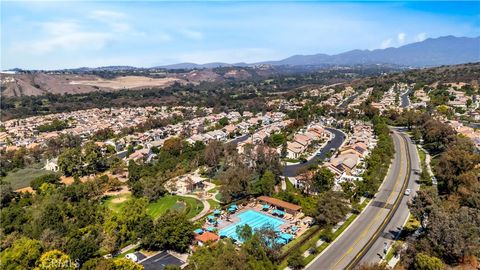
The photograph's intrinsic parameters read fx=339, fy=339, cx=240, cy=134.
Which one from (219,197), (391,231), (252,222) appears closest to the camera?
(391,231)

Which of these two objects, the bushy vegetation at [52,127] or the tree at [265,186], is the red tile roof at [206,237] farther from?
the bushy vegetation at [52,127]

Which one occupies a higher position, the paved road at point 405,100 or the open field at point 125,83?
the open field at point 125,83

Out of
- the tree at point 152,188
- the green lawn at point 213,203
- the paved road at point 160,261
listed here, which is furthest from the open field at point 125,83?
the paved road at point 160,261

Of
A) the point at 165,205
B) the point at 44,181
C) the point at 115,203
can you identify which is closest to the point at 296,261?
the point at 165,205

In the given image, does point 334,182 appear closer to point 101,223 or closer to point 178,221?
point 178,221

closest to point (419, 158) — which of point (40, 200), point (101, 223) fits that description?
point (101, 223)

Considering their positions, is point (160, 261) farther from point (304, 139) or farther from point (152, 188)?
point (304, 139)

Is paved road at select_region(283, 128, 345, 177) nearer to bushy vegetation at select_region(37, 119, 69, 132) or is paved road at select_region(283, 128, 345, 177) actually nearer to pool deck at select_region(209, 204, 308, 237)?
pool deck at select_region(209, 204, 308, 237)
